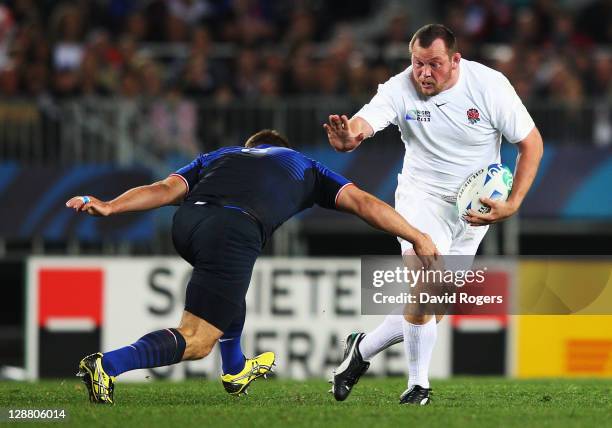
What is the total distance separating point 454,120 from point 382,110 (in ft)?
1.62

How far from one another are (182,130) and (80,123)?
49.6 inches

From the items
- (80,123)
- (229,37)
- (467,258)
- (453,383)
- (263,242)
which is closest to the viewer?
(263,242)

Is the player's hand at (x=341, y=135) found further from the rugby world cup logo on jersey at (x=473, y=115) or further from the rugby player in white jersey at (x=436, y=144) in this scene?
→ the rugby world cup logo on jersey at (x=473, y=115)

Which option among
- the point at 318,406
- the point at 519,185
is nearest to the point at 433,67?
the point at 519,185

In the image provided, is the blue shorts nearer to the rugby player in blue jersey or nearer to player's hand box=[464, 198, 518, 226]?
the rugby player in blue jersey

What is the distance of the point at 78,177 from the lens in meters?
15.9

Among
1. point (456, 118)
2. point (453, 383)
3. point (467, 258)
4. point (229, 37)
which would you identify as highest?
point (229, 37)

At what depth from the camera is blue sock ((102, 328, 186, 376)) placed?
25.4 ft

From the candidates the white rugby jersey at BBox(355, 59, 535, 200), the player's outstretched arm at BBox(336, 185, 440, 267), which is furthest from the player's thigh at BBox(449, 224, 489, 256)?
the player's outstretched arm at BBox(336, 185, 440, 267)

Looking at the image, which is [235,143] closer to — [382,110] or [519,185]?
[382,110]

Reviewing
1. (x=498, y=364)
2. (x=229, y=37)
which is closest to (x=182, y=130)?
(x=229, y=37)

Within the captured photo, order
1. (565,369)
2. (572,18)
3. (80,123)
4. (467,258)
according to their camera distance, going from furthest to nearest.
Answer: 1. (572,18)
2. (80,123)
3. (565,369)
4. (467,258)

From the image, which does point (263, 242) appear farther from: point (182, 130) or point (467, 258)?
point (182, 130)

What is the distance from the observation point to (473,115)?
28.4ft
